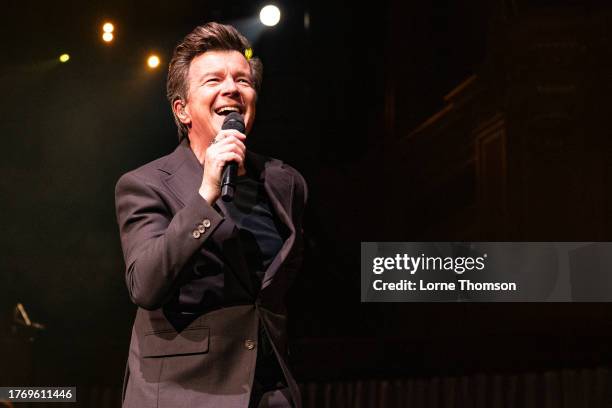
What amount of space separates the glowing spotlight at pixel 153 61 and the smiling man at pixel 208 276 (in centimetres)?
141

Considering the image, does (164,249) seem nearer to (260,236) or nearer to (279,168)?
(260,236)

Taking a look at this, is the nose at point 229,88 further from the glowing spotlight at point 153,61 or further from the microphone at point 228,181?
the glowing spotlight at point 153,61

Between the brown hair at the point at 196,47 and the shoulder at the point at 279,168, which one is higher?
the brown hair at the point at 196,47

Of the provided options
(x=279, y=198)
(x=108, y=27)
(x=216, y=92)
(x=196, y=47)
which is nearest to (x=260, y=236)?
(x=279, y=198)

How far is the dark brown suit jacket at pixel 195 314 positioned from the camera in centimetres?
137

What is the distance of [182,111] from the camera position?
1662 millimetres

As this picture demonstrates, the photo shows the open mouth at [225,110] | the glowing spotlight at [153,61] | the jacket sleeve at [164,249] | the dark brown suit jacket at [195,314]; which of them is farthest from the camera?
the glowing spotlight at [153,61]

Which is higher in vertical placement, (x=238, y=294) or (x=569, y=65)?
(x=569, y=65)

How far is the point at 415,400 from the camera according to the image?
2.73 m

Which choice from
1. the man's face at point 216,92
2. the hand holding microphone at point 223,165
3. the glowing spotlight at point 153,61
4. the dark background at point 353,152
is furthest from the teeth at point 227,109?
the glowing spotlight at point 153,61

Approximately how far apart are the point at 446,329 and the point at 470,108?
3.18ft

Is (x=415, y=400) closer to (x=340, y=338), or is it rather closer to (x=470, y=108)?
(x=340, y=338)

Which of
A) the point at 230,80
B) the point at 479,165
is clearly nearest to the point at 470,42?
the point at 479,165

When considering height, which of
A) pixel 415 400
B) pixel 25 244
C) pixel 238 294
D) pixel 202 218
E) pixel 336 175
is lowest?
pixel 415 400
